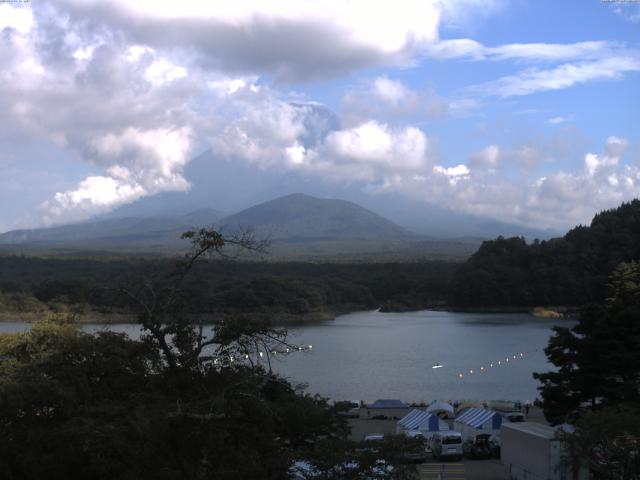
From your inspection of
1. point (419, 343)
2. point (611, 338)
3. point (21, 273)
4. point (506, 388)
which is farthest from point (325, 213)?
point (611, 338)

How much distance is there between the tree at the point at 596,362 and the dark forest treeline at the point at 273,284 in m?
16.2

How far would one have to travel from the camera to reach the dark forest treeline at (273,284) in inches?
1347

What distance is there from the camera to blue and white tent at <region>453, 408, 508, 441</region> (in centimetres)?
1029

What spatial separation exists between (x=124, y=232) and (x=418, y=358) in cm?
11036

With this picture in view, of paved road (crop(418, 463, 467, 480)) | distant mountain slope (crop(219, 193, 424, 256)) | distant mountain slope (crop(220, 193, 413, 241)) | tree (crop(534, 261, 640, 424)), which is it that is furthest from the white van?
distant mountain slope (crop(220, 193, 413, 241))

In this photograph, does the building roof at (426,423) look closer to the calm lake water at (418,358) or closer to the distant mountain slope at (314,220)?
the calm lake water at (418,358)

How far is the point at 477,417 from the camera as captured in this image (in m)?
10.7

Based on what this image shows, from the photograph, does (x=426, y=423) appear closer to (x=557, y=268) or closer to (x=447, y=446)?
(x=447, y=446)

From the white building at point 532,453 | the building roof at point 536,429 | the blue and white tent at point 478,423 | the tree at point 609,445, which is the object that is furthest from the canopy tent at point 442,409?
the tree at point 609,445

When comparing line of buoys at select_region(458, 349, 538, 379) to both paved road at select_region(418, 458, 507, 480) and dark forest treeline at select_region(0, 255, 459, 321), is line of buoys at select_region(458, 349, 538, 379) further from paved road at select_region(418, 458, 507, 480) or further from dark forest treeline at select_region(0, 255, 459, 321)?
paved road at select_region(418, 458, 507, 480)

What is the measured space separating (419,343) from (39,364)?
878 inches

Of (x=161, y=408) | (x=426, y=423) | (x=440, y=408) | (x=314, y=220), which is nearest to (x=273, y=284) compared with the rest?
(x=440, y=408)

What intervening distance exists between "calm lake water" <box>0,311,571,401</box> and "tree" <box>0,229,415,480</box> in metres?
6.11

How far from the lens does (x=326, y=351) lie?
80.3 ft
